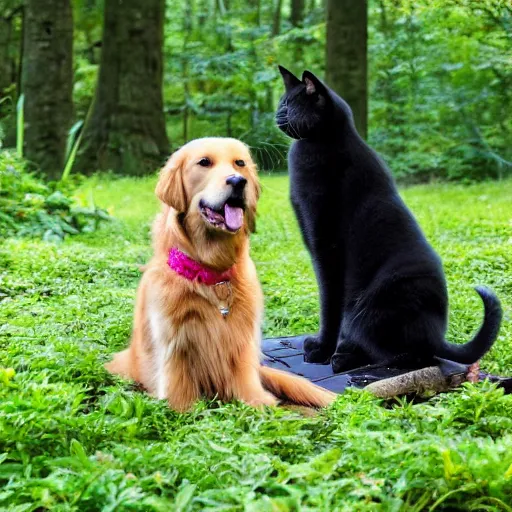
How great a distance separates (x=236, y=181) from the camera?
291 cm

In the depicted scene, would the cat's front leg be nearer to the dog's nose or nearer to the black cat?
the black cat

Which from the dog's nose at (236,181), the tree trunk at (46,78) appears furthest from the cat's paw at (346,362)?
the tree trunk at (46,78)

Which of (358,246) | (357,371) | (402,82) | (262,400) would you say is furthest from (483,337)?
(402,82)

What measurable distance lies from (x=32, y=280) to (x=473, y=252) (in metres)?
3.70

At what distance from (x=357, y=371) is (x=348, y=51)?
634cm

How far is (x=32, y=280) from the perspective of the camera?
5.48 metres

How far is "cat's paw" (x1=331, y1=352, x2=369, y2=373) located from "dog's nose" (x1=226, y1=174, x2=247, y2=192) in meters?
1.28

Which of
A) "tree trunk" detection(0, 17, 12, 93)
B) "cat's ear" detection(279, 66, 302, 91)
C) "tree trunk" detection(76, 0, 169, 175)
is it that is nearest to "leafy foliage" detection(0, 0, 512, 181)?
"tree trunk" detection(0, 17, 12, 93)

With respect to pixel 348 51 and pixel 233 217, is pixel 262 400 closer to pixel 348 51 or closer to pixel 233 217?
pixel 233 217

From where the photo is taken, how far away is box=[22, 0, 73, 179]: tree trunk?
380 inches

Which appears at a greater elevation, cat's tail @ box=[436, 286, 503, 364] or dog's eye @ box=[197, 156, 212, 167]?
dog's eye @ box=[197, 156, 212, 167]

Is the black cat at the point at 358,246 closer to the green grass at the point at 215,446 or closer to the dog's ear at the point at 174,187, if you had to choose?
the green grass at the point at 215,446

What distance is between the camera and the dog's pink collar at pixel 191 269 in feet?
10.3

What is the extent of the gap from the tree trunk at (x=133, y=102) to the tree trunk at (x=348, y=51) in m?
4.77
